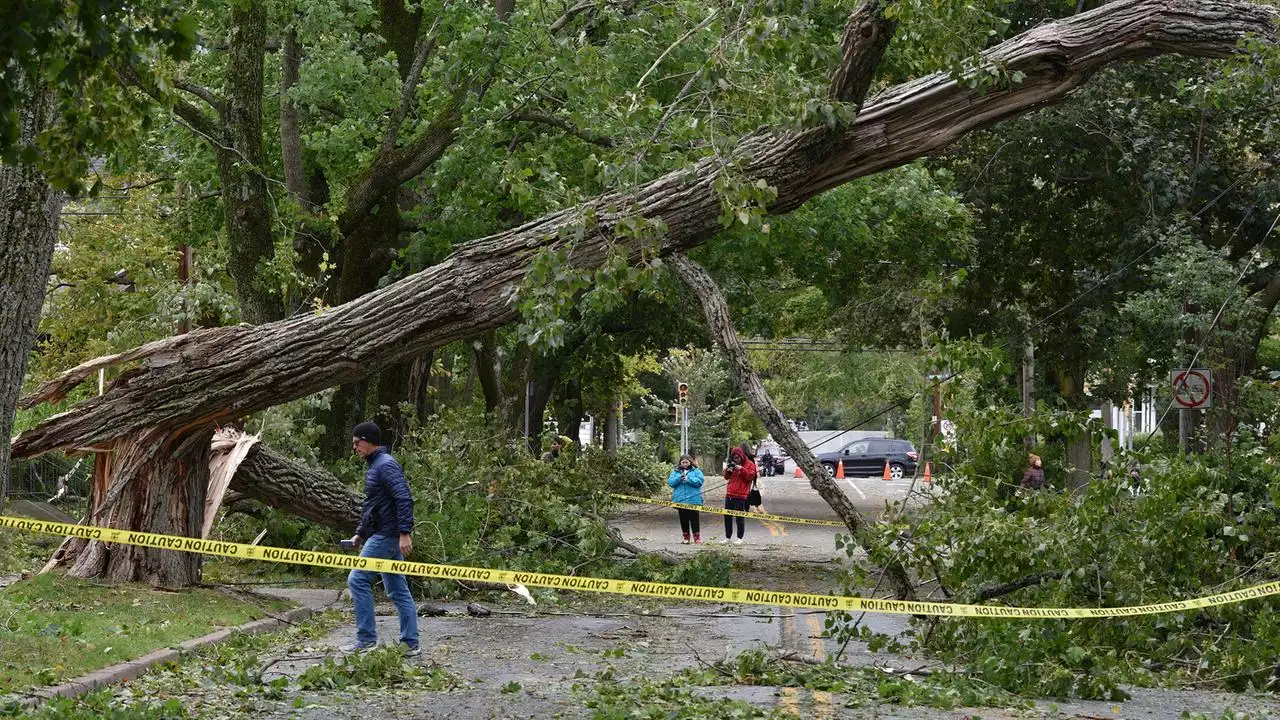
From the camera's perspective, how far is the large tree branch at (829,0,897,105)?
8789mm

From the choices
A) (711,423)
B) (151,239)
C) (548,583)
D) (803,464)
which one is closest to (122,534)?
(548,583)

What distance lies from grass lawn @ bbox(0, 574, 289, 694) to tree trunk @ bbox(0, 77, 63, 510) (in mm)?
1673

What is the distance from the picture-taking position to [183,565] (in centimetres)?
1242

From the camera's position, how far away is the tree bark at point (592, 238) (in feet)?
30.0

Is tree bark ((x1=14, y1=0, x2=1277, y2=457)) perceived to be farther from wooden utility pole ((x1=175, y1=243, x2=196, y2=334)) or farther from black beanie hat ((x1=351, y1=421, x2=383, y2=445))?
wooden utility pole ((x1=175, y1=243, x2=196, y2=334))

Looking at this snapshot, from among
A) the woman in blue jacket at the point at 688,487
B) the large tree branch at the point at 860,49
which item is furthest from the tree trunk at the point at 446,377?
the large tree branch at the point at 860,49

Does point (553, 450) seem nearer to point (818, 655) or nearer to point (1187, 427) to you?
point (818, 655)

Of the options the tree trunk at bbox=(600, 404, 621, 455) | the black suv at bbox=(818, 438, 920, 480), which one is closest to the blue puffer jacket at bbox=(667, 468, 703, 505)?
the tree trunk at bbox=(600, 404, 621, 455)

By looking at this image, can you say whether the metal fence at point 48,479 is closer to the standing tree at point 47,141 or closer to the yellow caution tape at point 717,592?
the yellow caution tape at point 717,592

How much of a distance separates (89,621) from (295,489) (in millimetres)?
4048

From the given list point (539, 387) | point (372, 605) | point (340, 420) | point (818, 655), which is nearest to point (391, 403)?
point (340, 420)

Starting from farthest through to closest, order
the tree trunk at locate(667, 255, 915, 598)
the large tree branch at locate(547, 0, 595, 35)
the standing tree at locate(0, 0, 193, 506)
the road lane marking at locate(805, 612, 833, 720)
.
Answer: the large tree branch at locate(547, 0, 595, 35) → the tree trunk at locate(667, 255, 915, 598) → the road lane marking at locate(805, 612, 833, 720) → the standing tree at locate(0, 0, 193, 506)

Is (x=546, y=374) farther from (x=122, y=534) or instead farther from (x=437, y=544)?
(x=122, y=534)

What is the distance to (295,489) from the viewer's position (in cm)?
1388
